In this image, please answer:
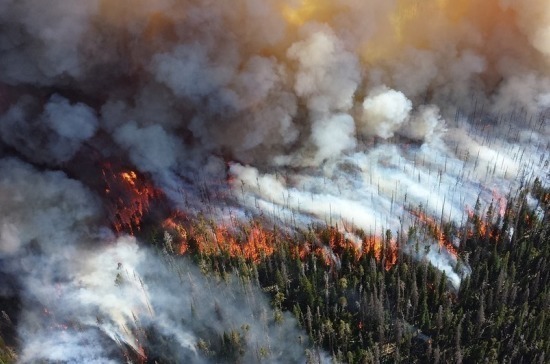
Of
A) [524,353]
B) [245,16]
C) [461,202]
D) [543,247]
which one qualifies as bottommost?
[524,353]

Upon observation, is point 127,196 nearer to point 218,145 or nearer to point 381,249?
point 218,145

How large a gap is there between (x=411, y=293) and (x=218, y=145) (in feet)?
132

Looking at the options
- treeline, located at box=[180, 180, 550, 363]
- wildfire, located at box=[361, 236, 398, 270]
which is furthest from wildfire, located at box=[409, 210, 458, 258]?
wildfire, located at box=[361, 236, 398, 270]

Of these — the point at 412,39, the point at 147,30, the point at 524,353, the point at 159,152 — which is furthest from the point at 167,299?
the point at 412,39

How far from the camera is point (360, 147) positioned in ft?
326

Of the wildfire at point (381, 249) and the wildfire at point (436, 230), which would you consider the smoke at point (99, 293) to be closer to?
the wildfire at point (381, 249)

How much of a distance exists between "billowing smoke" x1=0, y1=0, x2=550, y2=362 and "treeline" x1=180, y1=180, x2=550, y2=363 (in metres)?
4.10

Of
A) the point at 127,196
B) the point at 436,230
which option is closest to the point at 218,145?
the point at 127,196

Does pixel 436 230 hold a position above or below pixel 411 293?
above

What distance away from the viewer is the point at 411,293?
75.6 meters

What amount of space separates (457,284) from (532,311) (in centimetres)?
1073

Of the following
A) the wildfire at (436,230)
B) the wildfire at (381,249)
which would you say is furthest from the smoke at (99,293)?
the wildfire at (436,230)

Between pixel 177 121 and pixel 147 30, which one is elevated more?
pixel 147 30

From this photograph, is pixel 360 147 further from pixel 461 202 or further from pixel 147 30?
pixel 147 30
